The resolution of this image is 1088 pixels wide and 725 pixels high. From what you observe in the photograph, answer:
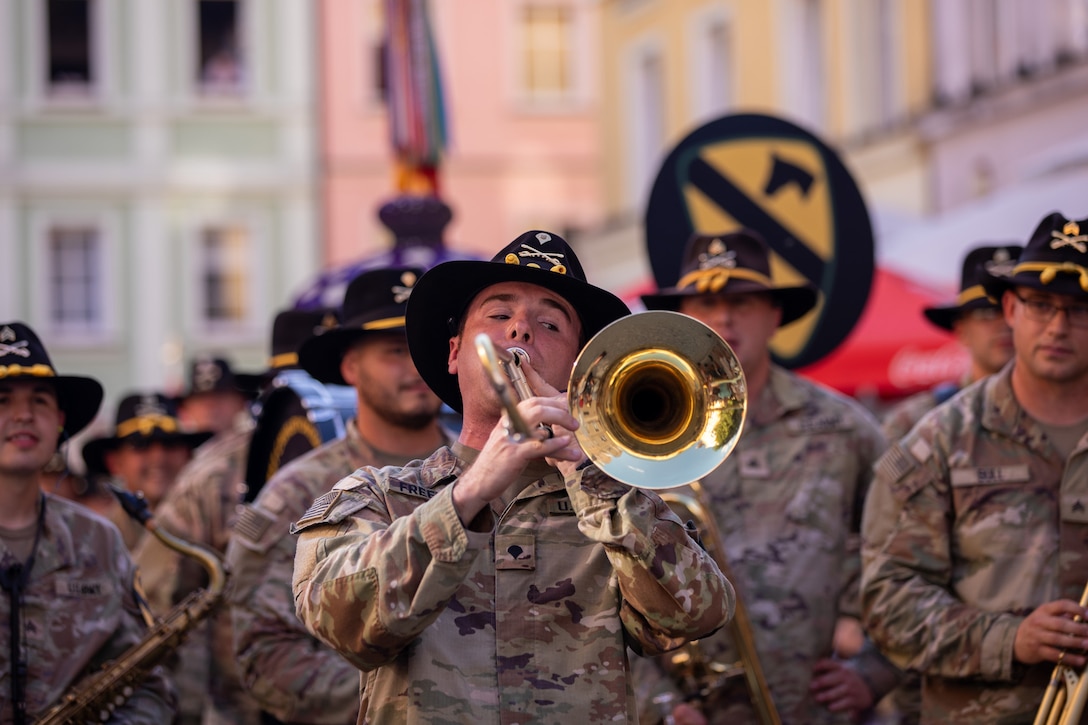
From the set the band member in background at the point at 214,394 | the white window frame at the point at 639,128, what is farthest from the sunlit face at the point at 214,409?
the white window frame at the point at 639,128

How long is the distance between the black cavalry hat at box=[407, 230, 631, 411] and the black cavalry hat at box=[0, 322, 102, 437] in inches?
74.9

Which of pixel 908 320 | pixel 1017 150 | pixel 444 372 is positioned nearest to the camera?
pixel 444 372

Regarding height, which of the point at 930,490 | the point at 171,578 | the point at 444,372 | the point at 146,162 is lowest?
→ the point at 171,578

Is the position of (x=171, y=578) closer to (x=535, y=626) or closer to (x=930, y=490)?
(x=930, y=490)

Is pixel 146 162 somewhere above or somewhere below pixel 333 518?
above

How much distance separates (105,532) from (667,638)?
2.72 m

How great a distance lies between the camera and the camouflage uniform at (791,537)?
646 cm

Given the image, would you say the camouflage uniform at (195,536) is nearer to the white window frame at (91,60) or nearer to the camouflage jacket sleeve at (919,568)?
the camouflage jacket sleeve at (919,568)

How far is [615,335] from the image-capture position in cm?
414

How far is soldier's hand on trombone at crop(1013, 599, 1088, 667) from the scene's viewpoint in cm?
534

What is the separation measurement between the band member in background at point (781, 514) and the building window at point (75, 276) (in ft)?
85.2

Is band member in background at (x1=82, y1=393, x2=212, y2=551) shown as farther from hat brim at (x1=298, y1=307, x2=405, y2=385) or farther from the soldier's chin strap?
the soldier's chin strap

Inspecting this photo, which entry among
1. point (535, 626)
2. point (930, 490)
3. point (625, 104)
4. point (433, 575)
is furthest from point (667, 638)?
point (625, 104)

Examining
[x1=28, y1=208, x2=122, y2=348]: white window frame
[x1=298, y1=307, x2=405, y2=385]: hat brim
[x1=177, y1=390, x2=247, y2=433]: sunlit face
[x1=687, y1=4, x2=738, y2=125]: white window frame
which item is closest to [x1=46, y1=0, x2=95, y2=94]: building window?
[x1=28, y1=208, x2=122, y2=348]: white window frame
